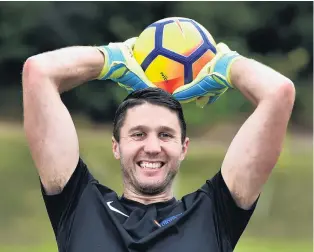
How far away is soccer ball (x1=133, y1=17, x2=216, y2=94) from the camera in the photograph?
445 centimetres

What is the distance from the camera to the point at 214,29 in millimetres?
27734

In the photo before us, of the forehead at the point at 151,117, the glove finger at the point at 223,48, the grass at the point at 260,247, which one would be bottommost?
the grass at the point at 260,247

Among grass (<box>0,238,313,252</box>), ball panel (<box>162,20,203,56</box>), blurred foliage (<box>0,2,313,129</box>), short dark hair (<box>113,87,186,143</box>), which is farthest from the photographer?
blurred foliage (<box>0,2,313,129</box>)

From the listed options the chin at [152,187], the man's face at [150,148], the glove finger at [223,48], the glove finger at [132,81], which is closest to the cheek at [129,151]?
the man's face at [150,148]

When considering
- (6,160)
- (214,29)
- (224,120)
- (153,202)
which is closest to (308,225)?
(6,160)

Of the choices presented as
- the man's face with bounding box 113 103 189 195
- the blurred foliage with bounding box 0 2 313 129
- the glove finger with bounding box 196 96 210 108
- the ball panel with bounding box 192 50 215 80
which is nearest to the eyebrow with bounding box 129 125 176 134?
the man's face with bounding box 113 103 189 195

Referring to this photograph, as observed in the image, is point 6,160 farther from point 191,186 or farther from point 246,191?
point 246,191

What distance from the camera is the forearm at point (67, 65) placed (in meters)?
4.02

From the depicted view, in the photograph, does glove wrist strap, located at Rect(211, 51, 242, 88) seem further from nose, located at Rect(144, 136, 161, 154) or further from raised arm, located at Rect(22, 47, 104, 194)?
raised arm, located at Rect(22, 47, 104, 194)

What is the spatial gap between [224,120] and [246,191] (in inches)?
877

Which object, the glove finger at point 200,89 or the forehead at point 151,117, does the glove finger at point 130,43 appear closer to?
the glove finger at point 200,89

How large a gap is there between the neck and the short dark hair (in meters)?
0.25

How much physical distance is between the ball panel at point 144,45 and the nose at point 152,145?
554 mm

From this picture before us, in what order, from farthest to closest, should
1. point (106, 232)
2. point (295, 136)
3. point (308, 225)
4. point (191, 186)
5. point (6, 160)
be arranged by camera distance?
point (295, 136) < point (6, 160) < point (191, 186) < point (308, 225) < point (106, 232)
